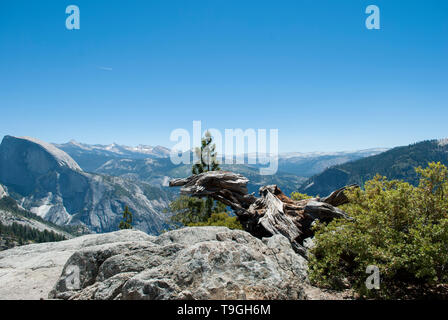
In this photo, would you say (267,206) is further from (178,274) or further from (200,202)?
(200,202)

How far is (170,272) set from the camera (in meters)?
7.99

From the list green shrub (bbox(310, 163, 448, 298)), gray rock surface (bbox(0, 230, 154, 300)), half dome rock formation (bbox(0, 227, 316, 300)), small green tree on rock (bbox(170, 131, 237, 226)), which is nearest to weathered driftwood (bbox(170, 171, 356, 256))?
half dome rock formation (bbox(0, 227, 316, 300))

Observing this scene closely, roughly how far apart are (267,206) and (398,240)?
→ 10.5m

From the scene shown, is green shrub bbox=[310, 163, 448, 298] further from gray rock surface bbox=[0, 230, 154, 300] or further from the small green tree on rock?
the small green tree on rock

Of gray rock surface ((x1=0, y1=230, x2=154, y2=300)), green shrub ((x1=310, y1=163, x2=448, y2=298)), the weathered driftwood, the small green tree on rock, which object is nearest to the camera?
green shrub ((x1=310, y1=163, x2=448, y2=298))

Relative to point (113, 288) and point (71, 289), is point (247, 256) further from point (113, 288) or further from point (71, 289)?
point (71, 289)

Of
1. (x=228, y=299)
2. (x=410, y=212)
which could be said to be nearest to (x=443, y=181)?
(x=410, y=212)

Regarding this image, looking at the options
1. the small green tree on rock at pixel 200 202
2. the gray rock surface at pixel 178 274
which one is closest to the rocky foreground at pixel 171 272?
the gray rock surface at pixel 178 274

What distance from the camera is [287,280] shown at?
27.5ft

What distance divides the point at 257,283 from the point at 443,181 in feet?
33.2

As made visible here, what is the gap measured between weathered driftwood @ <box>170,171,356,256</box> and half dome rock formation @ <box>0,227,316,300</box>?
3553 millimetres

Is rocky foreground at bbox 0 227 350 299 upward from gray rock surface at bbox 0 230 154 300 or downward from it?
upward

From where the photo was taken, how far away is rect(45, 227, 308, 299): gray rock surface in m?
7.29

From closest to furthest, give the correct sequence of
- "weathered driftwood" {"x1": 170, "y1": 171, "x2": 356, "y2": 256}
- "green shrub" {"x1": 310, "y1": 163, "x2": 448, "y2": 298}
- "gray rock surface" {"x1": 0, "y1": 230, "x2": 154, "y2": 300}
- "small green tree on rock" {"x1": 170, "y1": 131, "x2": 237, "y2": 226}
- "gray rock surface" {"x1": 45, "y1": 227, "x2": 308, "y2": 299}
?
"gray rock surface" {"x1": 45, "y1": 227, "x2": 308, "y2": 299} < "green shrub" {"x1": 310, "y1": 163, "x2": 448, "y2": 298} < "gray rock surface" {"x1": 0, "y1": 230, "x2": 154, "y2": 300} < "weathered driftwood" {"x1": 170, "y1": 171, "x2": 356, "y2": 256} < "small green tree on rock" {"x1": 170, "y1": 131, "x2": 237, "y2": 226}
